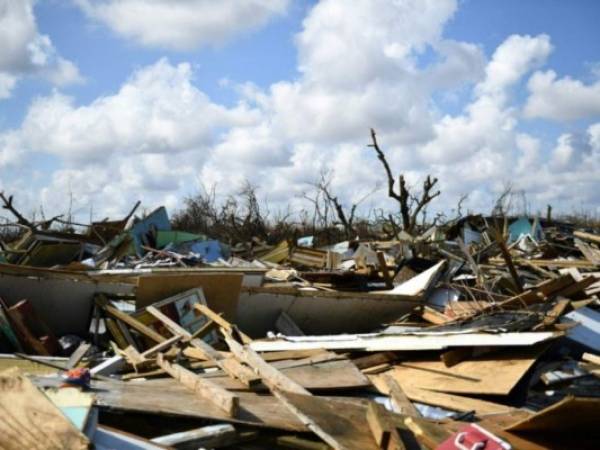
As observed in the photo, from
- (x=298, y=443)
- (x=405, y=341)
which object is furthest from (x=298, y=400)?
(x=405, y=341)

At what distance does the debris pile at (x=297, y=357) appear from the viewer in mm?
3734

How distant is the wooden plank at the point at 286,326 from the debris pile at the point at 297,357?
0.7 inches

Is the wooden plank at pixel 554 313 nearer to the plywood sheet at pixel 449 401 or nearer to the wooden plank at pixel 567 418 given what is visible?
the plywood sheet at pixel 449 401

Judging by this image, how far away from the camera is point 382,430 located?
3.74 metres

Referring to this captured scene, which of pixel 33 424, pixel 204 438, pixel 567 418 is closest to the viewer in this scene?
pixel 33 424

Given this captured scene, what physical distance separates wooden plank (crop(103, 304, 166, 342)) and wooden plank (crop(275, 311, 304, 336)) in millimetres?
1906

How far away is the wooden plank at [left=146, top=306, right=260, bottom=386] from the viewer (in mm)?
5008

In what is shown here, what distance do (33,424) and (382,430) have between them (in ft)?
5.84

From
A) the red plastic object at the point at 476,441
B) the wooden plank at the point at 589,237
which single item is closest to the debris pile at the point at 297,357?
the red plastic object at the point at 476,441

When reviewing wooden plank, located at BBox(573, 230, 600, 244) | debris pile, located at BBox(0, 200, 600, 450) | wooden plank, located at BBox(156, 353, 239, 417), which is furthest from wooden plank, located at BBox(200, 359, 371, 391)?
wooden plank, located at BBox(573, 230, 600, 244)

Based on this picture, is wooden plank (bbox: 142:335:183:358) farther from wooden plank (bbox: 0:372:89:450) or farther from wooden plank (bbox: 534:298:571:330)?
wooden plank (bbox: 534:298:571:330)

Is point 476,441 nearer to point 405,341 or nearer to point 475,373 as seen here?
point 475,373

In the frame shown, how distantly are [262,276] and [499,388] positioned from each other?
14.2ft

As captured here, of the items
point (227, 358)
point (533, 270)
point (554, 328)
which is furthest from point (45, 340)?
point (533, 270)
